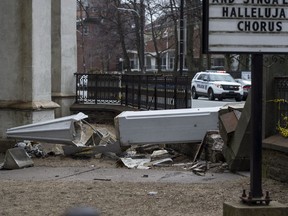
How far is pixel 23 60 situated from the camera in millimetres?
13555

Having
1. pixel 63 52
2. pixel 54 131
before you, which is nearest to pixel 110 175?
pixel 54 131

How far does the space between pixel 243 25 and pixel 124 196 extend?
330cm

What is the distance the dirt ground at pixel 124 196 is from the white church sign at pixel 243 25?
2.04 meters

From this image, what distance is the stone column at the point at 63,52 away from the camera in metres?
18.4

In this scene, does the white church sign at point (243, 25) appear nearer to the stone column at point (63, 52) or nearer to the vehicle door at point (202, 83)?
the stone column at point (63, 52)

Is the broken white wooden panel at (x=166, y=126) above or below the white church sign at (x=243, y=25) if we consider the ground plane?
below

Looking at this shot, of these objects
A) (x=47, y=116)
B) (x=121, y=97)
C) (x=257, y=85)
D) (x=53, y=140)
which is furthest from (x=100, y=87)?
(x=257, y=85)

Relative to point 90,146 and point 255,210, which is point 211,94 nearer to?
point 90,146

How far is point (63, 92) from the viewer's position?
62.0 feet

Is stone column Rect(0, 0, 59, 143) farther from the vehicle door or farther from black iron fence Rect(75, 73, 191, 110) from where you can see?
the vehicle door

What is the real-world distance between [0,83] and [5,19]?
159 centimetres

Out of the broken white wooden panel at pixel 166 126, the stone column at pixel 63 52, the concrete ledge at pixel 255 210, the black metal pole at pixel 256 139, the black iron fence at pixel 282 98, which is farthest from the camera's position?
the stone column at pixel 63 52

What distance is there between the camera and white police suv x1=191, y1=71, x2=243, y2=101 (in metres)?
36.1

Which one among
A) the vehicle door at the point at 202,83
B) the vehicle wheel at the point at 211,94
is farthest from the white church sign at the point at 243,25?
the vehicle door at the point at 202,83
